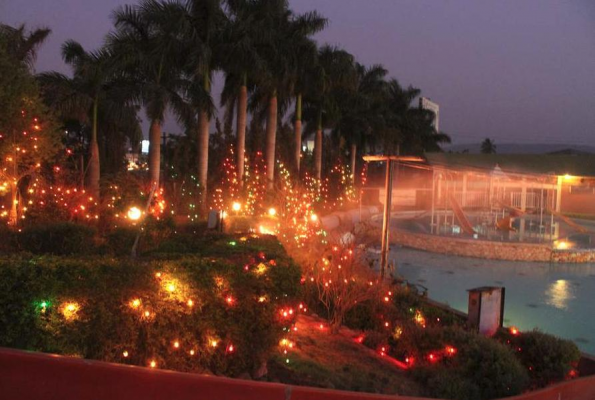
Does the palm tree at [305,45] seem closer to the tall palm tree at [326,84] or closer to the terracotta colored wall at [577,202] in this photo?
the tall palm tree at [326,84]

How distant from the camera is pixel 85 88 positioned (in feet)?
53.3

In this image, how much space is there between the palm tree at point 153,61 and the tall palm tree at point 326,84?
28.3 feet

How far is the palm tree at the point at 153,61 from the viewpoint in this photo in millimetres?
15859

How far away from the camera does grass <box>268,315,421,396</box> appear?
632 cm

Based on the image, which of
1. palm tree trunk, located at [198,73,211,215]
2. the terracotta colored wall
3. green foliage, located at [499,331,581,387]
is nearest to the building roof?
the terracotta colored wall

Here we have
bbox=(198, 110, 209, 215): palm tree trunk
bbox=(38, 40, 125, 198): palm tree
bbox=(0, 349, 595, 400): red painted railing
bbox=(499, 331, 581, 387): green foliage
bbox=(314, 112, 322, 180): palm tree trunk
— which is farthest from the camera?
bbox=(314, 112, 322, 180): palm tree trunk

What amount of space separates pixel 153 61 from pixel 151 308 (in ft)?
41.0

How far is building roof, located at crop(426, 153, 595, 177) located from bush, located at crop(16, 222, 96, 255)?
97.2 ft

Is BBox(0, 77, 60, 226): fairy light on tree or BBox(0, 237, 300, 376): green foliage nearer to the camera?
BBox(0, 237, 300, 376): green foliage

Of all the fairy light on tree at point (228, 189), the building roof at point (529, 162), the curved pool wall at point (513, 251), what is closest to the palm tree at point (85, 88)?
the fairy light on tree at point (228, 189)

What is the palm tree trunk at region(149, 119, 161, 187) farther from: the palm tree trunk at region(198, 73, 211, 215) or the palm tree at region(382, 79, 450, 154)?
the palm tree at region(382, 79, 450, 154)

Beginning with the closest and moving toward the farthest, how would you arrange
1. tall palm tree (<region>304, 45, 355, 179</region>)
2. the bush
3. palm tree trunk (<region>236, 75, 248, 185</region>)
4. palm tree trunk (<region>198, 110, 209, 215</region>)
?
1. the bush
2. palm tree trunk (<region>198, 110, 209, 215</region>)
3. palm tree trunk (<region>236, 75, 248, 185</region>)
4. tall palm tree (<region>304, 45, 355, 179</region>)

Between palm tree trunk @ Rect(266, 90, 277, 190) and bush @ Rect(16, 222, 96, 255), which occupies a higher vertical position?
palm tree trunk @ Rect(266, 90, 277, 190)

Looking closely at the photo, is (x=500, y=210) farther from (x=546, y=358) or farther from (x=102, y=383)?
(x=102, y=383)
